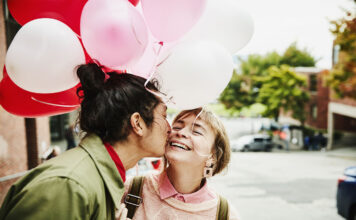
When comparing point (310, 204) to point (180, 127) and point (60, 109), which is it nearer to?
point (180, 127)

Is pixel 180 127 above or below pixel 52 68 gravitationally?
below

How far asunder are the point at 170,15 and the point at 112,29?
349mm

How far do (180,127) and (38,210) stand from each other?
4.15 ft

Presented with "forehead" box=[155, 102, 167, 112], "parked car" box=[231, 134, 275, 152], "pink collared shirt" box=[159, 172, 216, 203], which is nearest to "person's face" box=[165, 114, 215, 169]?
"pink collared shirt" box=[159, 172, 216, 203]

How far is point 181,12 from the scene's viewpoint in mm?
1634

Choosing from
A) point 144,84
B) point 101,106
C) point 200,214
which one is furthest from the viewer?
point 200,214

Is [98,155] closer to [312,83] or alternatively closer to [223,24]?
[223,24]

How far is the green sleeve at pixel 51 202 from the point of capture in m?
1.12

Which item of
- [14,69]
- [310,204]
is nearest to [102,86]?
[14,69]

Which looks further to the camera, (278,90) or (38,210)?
(278,90)

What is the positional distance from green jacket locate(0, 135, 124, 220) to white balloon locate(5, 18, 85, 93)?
1.55ft

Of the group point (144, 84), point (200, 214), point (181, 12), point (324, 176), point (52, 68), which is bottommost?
point (324, 176)

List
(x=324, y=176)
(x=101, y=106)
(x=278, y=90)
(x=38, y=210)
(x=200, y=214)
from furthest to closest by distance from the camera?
(x=278, y=90) → (x=324, y=176) → (x=200, y=214) → (x=101, y=106) → (x=38, y=210)

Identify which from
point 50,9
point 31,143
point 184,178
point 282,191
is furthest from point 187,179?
point 282,191
